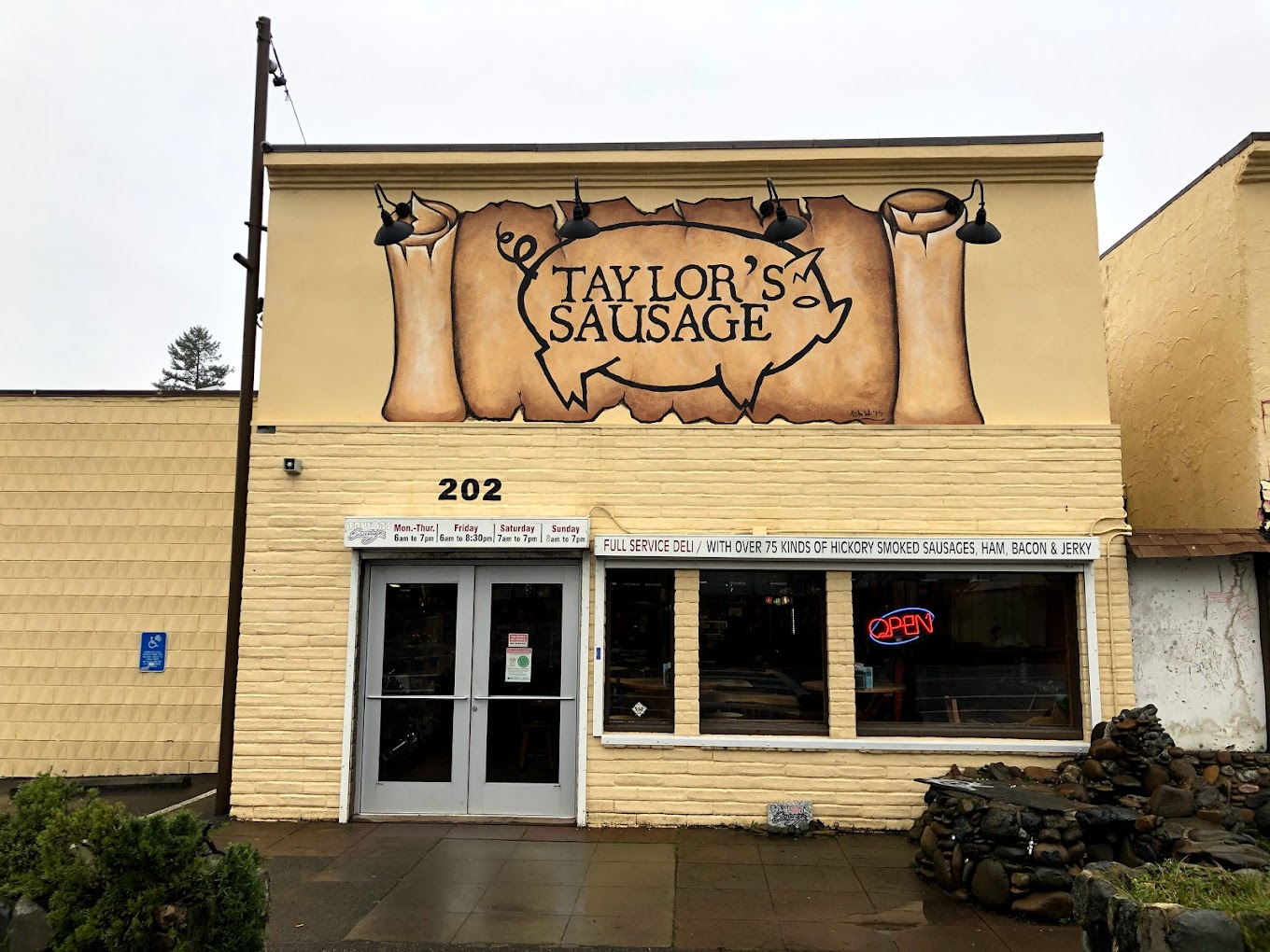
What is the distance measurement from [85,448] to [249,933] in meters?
8.03

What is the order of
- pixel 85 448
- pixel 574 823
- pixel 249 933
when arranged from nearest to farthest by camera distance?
pixel 249 933 → pixel 574 823 → pixel 85 448

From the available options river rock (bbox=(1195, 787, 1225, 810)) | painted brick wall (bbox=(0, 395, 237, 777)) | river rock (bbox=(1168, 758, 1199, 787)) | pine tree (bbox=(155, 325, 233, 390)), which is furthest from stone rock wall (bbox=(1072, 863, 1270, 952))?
pine tree (bbox=(155, 325, 233, 390))

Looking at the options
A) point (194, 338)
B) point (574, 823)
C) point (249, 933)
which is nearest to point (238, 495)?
point (574, 823)

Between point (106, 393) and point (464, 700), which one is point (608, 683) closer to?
point (464, 700)

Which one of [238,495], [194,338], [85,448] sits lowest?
[238,495]

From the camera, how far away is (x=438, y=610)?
884 cm

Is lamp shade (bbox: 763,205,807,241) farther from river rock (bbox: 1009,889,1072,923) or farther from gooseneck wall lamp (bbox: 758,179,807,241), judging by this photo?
river rock (bbox: 1009,889,1072,923)

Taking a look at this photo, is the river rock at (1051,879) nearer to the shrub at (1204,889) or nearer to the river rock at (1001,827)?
the river rock at (1001,827)

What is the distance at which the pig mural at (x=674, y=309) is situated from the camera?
8938mm

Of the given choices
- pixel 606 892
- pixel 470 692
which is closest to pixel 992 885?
pixel 606 892

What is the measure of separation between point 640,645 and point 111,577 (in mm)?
6506

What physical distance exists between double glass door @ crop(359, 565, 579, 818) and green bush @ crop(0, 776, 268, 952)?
373cm

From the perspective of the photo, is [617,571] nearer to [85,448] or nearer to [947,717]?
[947,717]

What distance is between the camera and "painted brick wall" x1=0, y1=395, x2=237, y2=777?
1048 centimetres
